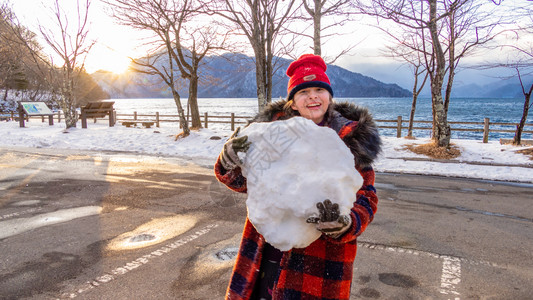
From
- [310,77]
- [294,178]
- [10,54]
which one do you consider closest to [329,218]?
[294,178]

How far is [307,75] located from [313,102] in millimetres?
140

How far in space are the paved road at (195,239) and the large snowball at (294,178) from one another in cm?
208

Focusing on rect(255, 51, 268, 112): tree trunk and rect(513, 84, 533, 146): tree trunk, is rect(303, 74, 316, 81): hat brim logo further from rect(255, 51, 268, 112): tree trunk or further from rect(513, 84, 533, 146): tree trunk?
rect(513, 84, 533, 146): tree trunk

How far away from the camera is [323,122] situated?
5.47 feet

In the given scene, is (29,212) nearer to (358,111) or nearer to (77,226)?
(77,226)

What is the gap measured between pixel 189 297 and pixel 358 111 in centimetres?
232

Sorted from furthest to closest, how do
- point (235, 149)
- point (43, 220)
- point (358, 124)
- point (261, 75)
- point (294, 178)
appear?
point (261, 75), point (43, 220), point (358, 124), point (235, 149), point (294, 178)

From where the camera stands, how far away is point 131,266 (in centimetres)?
362

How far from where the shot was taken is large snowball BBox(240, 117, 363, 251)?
1.24 metres

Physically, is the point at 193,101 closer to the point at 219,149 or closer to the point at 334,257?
the point at 219,149

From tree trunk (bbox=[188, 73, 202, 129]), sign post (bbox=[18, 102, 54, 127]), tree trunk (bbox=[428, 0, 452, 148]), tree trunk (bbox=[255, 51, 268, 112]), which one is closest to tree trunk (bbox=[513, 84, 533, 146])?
tree trunk (bbox=[428, 0, 452, 148])

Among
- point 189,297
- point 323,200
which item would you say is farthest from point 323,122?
point 189,297

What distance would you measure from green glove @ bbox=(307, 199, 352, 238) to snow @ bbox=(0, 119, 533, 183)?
25.2 ft

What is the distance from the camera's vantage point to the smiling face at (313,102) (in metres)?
1.62
